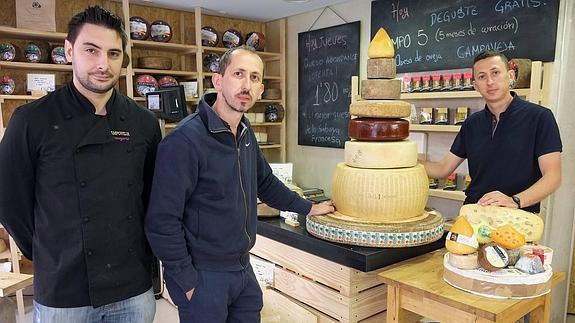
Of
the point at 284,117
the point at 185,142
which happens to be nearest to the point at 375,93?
the point at 185,142

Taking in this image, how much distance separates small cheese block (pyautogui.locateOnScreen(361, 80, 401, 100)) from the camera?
1802 mm

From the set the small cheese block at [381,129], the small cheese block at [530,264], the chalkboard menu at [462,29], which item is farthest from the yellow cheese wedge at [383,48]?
the chalkboard menu at [462,29]

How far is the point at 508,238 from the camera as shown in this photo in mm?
1503

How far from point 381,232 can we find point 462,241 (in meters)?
0.28

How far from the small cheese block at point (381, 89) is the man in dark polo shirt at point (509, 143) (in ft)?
1.56

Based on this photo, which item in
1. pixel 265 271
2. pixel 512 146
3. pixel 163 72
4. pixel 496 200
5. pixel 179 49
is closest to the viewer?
pixel 496 200

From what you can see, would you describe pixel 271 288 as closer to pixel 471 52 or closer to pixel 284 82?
pixel 471 52

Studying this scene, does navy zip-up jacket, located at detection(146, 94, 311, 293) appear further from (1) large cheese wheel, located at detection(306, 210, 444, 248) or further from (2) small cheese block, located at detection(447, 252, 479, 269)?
(2) small cheese block, located at detection(447, 252, 479, 269)

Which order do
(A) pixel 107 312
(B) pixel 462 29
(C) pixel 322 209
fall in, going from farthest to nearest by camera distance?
(B) pixel 462 29 < (C) pixel 322 209 < (A) pixel 107 312

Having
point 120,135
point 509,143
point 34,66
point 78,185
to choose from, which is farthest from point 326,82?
point 78,185

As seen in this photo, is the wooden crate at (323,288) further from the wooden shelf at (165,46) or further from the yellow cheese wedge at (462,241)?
the wooden shelf at (165,46)

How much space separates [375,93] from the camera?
1.81 metres

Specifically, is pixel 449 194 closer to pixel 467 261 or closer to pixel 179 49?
pixel 467 261

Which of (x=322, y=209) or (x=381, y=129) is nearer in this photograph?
(x=381, y=129)
